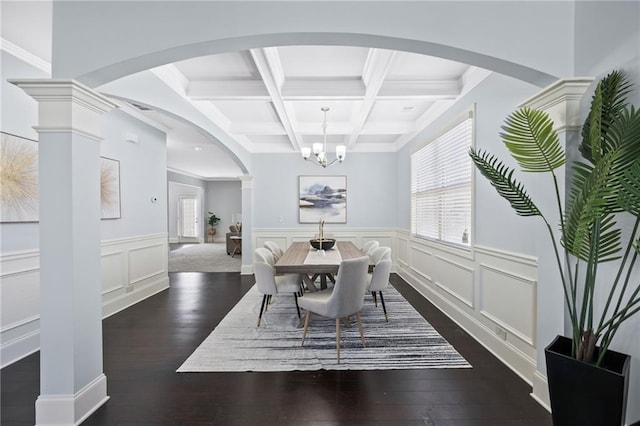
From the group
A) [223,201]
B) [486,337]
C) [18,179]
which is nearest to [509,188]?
[486,337]

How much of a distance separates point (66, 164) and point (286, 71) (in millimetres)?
2081

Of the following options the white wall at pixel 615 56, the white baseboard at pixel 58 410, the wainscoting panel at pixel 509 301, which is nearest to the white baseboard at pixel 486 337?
the wainscoting panel at pixel 509 301

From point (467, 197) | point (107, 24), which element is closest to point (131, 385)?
point (107, 24)

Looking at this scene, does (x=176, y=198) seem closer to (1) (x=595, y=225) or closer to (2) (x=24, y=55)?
(2) (x=24, y=55)

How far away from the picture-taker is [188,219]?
11.9m

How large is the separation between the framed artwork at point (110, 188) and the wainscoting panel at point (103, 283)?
0.38 meters

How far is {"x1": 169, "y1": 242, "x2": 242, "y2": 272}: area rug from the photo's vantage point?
6.52 metres

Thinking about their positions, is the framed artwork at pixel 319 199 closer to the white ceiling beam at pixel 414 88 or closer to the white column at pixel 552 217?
the white ceiling beam at pixel 414 88

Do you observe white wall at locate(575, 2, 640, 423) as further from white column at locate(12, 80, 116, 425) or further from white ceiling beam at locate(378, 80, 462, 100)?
white column at locate(12, 80, 116, 425)

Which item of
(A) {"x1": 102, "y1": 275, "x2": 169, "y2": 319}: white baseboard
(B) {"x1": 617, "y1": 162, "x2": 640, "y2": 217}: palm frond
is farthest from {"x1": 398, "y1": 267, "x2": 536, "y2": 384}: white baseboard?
(A) {"x1": 102, "y1": 275, "x2": 169, "y2": 319}: white baseboard

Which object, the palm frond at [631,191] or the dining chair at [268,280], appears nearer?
the palm frond at [631,191]

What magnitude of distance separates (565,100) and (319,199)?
4734 millimetres

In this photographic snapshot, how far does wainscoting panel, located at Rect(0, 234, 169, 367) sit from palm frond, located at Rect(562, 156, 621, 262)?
13.2 feet

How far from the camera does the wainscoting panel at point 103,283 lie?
8.11 feet
